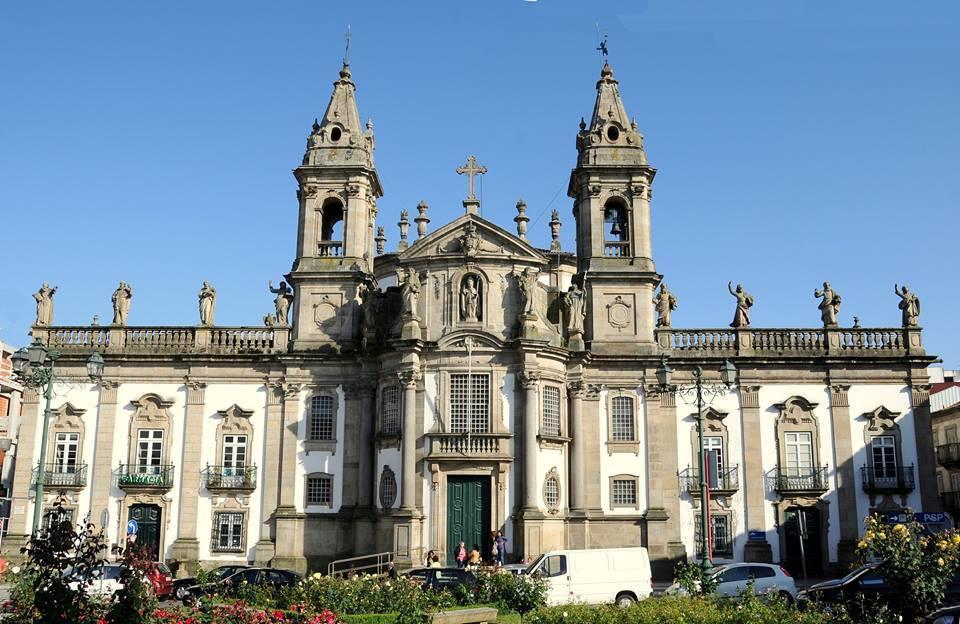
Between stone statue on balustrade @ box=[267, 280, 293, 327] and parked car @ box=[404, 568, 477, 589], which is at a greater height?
stone statue on balustrade @ box=[267, 280, 293, 327]

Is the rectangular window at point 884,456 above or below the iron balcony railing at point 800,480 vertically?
above

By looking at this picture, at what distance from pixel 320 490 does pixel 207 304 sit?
399 inches

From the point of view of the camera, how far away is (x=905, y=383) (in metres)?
40.3

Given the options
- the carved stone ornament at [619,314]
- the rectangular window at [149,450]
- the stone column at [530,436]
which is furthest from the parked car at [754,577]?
the rectangular window at [149,450]

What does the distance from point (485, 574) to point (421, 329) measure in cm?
1652

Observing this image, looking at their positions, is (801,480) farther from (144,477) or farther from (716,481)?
(144,477)

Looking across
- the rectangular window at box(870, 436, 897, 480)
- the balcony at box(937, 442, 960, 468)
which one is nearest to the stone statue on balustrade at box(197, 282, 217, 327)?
the rectangular window at box(870, 436, 897, 480)

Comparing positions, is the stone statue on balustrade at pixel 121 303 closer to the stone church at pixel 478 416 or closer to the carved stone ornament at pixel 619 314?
the stone church at pixel 478 416

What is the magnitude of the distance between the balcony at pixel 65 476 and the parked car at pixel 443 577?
66.8 ft

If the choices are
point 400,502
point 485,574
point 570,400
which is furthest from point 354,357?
point 485,574

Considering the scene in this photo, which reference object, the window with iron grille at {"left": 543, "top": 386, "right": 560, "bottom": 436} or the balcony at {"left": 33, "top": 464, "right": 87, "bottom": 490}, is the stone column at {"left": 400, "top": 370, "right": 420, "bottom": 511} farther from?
the balcony at {"left": 33, "top": 464, "right": 87, "bottom": 490}

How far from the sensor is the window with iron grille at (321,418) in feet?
133

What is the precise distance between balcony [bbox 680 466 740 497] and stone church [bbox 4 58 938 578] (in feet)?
0.28

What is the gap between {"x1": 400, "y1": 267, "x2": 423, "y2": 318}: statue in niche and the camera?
128ft
